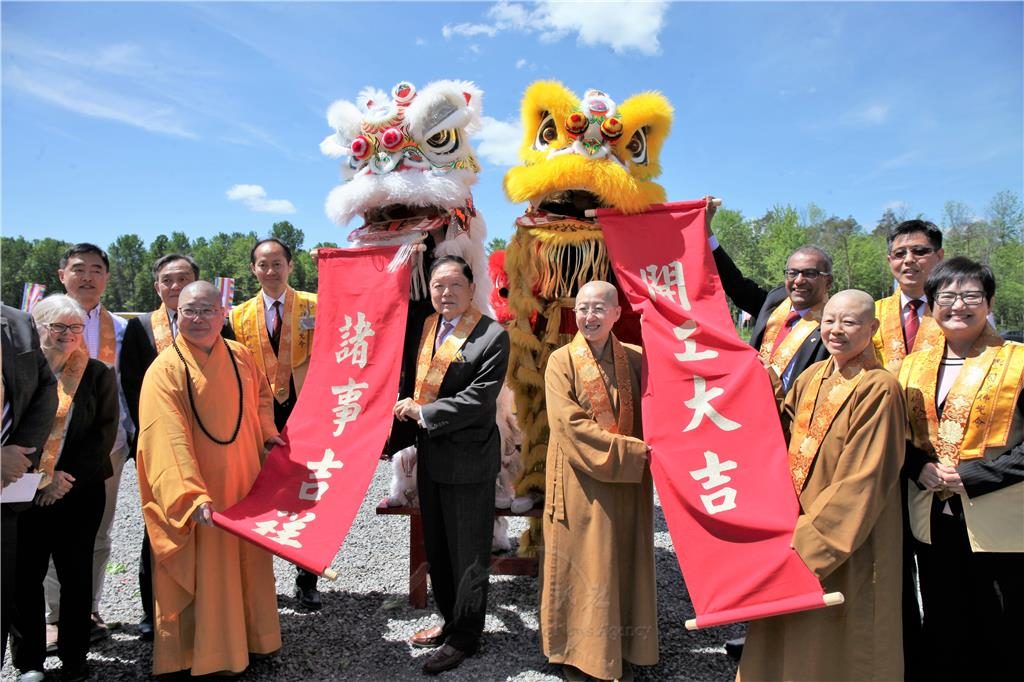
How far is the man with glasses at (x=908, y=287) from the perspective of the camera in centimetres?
353

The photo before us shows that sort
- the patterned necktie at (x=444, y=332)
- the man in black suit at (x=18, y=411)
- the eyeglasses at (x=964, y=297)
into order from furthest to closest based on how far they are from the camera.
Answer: the patterned necktie at (x=444, y=332) < the man in black suit at (x=18, y=411) < the eyeglasses at (x=964, y=297)

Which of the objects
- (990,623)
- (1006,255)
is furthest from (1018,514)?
(1006,255)

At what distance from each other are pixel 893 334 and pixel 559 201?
2.19m

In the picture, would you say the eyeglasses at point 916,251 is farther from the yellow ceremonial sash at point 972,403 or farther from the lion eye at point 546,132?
the lion eye at point 546,132

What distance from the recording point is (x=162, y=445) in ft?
10.3

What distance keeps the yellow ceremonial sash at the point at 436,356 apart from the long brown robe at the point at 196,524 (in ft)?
3.14

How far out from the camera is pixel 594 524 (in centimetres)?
325

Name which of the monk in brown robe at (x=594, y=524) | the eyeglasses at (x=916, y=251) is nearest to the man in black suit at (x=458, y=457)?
the monk in brown robe at (x=594, y=524)

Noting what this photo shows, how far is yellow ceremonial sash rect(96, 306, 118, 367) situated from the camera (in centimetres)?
422

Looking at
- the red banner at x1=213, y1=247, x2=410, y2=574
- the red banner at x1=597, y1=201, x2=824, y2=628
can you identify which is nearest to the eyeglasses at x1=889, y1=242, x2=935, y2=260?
the red banner at x1=597, y1=201, x2=824, y2=628

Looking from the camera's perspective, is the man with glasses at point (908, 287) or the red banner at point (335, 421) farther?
the man with glasses at point (908, 287)

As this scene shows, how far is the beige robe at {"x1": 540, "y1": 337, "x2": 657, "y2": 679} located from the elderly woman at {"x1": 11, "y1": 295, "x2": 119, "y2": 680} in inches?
97.4

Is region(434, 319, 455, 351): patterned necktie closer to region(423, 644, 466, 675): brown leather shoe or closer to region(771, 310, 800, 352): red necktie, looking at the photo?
region(423, 644, 466, 675): brown leather shoe

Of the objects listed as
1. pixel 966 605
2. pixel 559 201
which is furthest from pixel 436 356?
pixel 966 605
